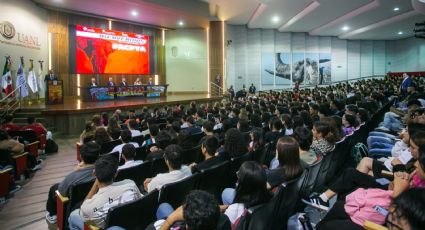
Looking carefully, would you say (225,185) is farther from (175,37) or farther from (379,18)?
(379,18)

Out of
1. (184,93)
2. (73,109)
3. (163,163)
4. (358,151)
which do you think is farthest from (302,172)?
(184,93)

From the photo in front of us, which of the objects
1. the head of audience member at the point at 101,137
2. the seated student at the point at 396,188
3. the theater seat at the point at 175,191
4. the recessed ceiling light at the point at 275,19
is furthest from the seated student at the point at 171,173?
the recessed ceiling light at the point at 275,19

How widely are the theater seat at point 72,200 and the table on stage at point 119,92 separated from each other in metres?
9.30

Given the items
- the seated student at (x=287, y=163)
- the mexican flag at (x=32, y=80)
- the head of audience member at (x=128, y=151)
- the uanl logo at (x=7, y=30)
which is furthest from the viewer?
the mexican flag at (x=32, y=80)

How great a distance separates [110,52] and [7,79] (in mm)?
5856

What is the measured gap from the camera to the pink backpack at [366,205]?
→ 78.5 inches

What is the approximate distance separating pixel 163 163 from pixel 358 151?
8.66ft

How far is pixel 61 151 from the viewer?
7.07 meters

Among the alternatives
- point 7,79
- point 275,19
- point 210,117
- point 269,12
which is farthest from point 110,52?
point 210,117

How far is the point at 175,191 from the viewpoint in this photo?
2.47 meters

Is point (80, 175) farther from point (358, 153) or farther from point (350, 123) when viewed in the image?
point (350, 123)

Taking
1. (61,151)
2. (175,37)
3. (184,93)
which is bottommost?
(61,151)

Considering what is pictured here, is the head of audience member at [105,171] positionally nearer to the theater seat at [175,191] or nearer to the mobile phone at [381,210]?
the theater seat at [175,191]

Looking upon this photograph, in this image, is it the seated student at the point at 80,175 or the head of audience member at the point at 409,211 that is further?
the seated student at the point at 80,175
